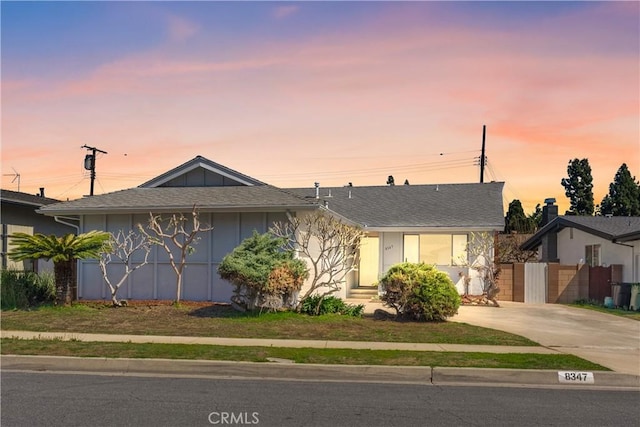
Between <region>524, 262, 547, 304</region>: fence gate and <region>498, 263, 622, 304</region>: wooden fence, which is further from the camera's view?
<region>524, 262, 547, 304</region>: fence gate

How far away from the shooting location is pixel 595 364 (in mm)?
11109

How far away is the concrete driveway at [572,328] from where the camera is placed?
1230 centimetres

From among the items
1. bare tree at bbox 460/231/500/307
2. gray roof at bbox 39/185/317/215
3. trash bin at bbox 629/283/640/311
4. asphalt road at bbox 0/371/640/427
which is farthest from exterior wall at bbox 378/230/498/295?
asphalt road at bbox 0/371/640/427

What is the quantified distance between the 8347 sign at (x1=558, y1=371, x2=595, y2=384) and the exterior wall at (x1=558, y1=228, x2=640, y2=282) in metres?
14.5

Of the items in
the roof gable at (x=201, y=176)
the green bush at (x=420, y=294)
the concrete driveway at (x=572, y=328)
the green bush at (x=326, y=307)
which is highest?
the roof gable at (x=201, y=176)

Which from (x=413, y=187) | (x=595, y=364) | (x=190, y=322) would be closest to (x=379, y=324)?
(x=190, y=322)

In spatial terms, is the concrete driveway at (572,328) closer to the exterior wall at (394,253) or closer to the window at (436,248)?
the exterior wall at (394,253)

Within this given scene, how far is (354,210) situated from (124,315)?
13.8 meters

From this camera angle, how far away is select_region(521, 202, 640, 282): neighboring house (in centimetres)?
2348

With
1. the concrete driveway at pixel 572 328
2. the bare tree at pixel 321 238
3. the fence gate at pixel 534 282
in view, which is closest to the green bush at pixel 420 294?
the concrete driveway at pixel 572 328

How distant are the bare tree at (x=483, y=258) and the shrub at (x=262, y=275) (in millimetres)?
8935

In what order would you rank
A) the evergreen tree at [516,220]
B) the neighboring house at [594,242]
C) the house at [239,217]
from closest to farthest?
the house at [239,217], the neighboring house at [594,242], the evergreen tree at [516,220]

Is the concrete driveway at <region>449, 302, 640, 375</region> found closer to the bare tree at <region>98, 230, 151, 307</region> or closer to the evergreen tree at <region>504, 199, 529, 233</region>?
the bare tree at <region>98, 230, 151, 307</region>

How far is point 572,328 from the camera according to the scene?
16.4 metres
